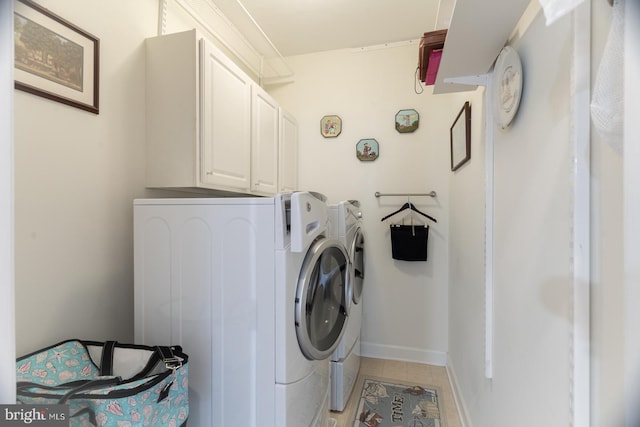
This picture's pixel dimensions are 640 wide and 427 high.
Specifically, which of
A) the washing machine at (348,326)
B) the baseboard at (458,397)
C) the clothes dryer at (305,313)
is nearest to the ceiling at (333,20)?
the washing machine at (348,326)

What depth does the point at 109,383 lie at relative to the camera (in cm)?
84

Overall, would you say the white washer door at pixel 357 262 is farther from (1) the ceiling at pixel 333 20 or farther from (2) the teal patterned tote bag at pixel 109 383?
(1) the ceiling at pixel 333 20

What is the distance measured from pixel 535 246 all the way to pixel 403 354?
2.03m

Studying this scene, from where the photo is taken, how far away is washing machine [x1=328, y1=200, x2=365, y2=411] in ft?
5.69

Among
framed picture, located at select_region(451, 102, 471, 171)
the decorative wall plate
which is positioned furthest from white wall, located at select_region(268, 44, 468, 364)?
the decorative wall plate

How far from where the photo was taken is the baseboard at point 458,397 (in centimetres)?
164

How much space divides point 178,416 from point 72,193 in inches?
38.7

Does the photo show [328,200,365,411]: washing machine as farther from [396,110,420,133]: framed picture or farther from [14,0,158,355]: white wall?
[14,0,158,355]: white wall

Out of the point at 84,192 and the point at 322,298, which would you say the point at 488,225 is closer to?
the point at 322,298

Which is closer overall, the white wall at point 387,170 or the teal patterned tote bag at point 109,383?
the teal patterned tote bag at point 109,383

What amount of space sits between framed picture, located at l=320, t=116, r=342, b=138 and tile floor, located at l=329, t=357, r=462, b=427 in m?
2.05

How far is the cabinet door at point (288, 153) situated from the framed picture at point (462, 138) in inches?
53.1

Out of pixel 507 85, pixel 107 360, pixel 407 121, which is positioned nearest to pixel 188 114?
pixel 107 360

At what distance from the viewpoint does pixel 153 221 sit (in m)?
1.19
